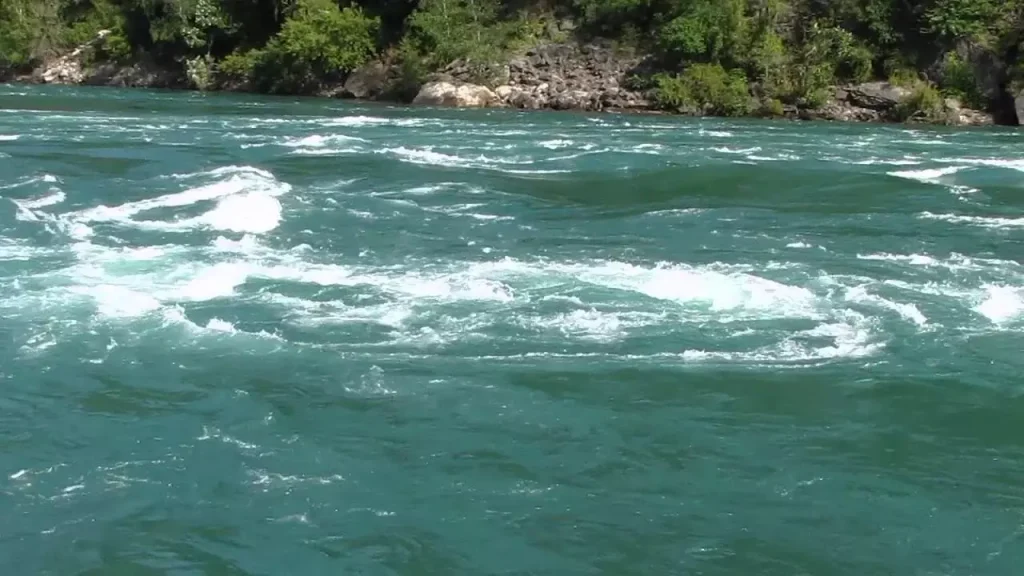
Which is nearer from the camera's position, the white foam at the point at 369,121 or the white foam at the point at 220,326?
the white foam at the point at 220,326

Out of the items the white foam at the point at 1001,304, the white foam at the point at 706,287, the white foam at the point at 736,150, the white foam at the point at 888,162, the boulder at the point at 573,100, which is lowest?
the boulder at the point at 573,100

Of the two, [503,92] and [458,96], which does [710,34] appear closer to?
[503,92]

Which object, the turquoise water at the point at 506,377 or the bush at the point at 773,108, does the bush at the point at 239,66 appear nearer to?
the bush at the point at 773,108

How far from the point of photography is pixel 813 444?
1098 cm

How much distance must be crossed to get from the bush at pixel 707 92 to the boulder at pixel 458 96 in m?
5.91

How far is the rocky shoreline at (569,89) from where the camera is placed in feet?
138

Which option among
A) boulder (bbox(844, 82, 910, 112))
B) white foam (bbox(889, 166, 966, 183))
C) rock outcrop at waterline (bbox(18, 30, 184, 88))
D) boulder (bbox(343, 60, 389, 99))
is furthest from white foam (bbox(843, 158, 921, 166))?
rock outcrop at waterline (bbox(18, 30, 184, 88))

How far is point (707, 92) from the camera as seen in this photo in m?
42.9

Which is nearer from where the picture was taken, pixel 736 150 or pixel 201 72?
pixel 736 150

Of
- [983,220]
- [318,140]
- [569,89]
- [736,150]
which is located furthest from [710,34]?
[983,220]

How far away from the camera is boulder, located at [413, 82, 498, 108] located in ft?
146

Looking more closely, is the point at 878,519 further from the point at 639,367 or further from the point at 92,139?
the point at 92,139

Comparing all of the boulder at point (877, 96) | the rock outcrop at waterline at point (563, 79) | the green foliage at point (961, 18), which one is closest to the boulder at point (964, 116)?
the boulder at point (877, 96)

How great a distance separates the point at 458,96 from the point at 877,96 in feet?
46.6
